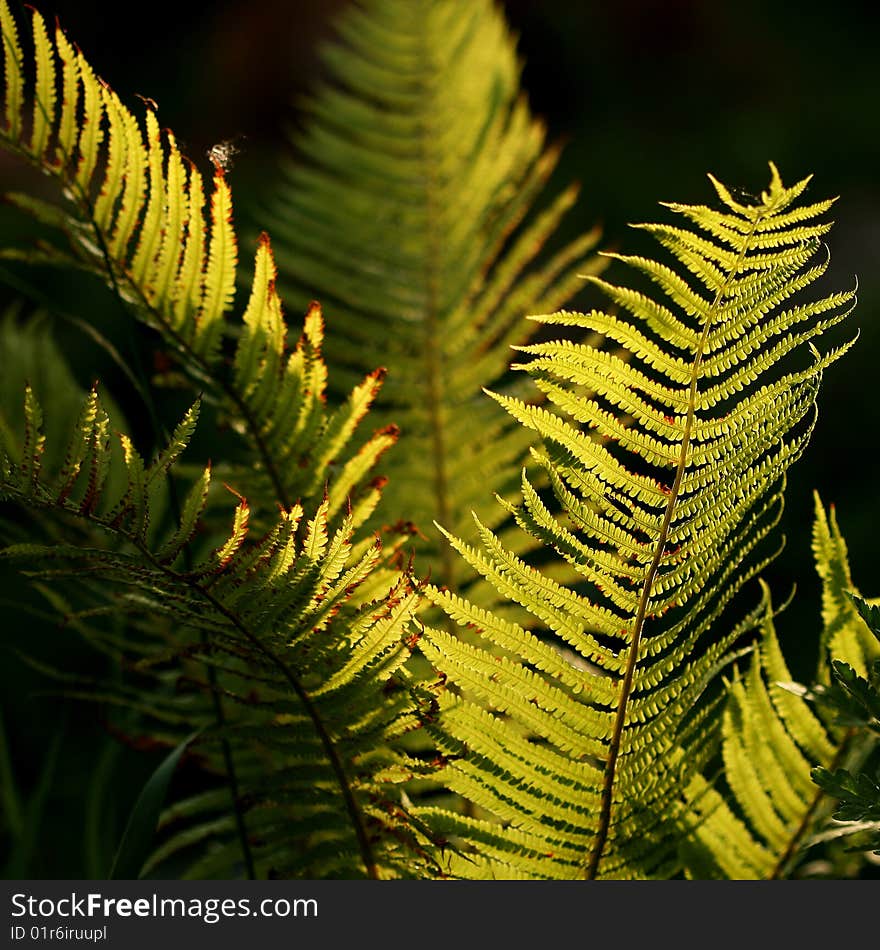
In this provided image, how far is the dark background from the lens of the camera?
3766 millimetres

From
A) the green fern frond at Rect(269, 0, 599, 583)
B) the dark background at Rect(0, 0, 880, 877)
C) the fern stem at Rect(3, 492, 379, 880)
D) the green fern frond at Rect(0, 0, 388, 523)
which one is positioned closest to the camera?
the fern stem at Rect(3, 492, 379, 880)

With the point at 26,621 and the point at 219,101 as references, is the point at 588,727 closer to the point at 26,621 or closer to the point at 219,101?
the point at 26,621

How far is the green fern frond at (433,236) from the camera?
1.05 m

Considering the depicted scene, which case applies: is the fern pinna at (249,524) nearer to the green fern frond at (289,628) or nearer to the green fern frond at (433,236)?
the green fern frond at (289,628)

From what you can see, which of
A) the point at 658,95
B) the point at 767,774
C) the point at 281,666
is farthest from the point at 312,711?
the point at 658,95

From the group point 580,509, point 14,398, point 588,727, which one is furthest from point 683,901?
point 14,398

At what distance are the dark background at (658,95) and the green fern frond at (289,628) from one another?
8.18ft

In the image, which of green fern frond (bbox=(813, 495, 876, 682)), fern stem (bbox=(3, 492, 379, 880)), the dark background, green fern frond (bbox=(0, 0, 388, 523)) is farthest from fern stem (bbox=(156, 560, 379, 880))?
the dark background

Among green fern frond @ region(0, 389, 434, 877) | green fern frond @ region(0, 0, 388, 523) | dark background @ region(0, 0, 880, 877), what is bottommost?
green fern frond @ region(0, 389, 434, 877)

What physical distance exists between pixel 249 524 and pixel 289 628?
0.78 feet

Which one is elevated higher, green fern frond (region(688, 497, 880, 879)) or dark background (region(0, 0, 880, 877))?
dark background (region(0, 0, 880, 877))

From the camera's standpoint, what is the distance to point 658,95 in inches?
204

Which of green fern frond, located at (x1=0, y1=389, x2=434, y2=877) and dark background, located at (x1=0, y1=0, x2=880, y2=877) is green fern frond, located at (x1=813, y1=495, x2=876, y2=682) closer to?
green fern frond, located at (x1=0, y1=389, x2=434, y2=877)

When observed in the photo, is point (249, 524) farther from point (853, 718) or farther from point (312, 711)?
point (853, 718)
